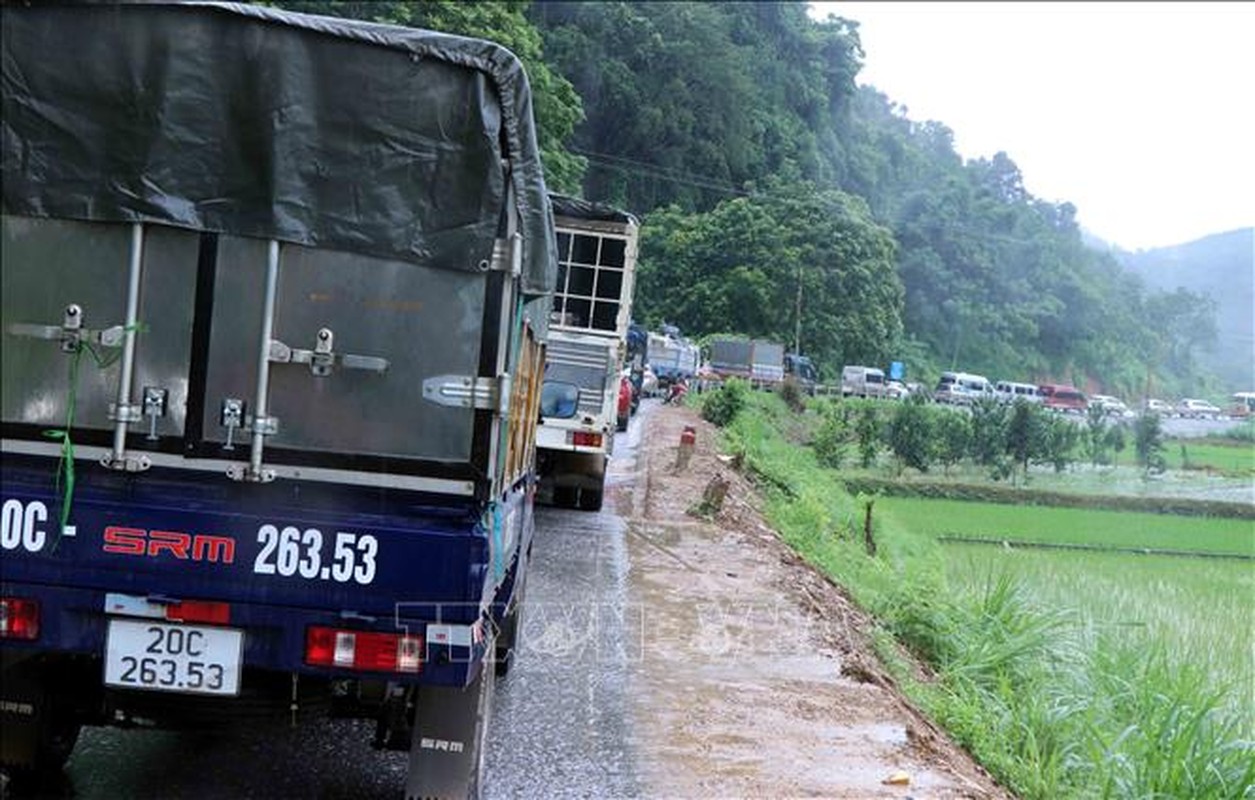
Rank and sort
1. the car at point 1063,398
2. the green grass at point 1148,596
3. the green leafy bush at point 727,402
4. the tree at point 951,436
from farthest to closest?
the green leafy bush at point 727,402
the tree at point 951,436
the car at point 1063,398
the green grass at point 1148,596

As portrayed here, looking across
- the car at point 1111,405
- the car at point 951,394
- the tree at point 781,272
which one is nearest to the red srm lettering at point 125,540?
the tree at point 781,272

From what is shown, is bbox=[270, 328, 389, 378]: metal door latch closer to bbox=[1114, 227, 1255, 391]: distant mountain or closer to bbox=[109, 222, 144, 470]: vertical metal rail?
bbox=[109, 222, 144, 470]: vertical metal rail

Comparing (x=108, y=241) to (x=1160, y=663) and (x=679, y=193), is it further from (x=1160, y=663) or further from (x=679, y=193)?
(x=679, y=193)

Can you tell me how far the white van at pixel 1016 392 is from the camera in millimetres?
31656

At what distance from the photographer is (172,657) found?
419 centimetres

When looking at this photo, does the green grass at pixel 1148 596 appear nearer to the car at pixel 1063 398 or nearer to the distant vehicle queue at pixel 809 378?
the distant vehicle queue at pixel 809 378

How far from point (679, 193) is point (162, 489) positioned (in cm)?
2223

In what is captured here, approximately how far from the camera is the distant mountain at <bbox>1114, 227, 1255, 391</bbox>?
17344 millimetres

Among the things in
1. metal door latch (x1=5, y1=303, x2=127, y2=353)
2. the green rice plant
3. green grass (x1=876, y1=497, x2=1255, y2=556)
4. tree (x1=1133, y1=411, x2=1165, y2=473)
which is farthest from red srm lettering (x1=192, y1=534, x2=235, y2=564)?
tree (x1=1133, y1=411, x2=1165, y2=473)

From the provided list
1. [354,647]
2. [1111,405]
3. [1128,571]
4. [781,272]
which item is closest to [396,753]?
[354,647]

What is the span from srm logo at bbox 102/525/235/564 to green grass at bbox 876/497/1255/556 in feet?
61.8

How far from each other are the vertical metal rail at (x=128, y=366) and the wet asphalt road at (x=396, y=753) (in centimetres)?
168

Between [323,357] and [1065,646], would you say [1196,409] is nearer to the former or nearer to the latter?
[1065,646]

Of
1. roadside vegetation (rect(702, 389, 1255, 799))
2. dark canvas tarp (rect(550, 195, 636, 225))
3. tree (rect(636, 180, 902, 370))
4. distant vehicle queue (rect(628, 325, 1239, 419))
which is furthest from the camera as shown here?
distant vehicle queue (rect(628, 325, 1239, 419))
